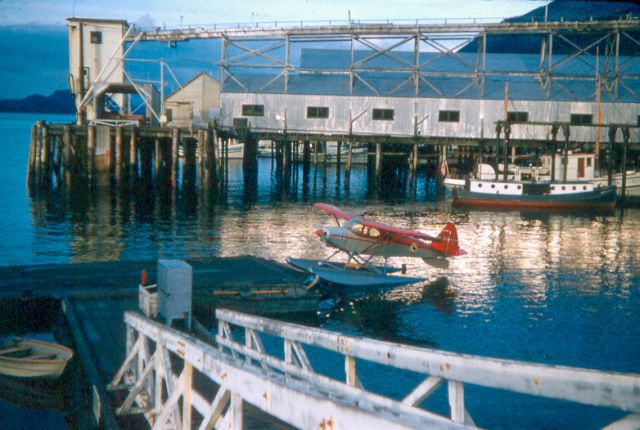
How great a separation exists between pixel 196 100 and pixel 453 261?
48.9 m

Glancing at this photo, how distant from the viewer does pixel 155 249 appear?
30.3 meters

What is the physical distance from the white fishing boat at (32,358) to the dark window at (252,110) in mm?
46572

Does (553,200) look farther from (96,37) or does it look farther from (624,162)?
(96,37)

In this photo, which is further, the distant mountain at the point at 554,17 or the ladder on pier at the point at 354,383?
the distant mountain at the point at 554,17

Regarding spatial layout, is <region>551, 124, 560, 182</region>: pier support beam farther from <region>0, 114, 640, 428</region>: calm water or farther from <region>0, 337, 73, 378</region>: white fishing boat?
<region>0, 337, 73, 378</region>: white fishing boat

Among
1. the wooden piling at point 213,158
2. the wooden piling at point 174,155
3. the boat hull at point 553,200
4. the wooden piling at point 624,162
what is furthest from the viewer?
the wooden piling at point 213,158

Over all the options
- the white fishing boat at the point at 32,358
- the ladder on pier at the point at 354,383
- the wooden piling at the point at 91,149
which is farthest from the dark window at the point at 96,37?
the ladder on pier at the point at 354,383

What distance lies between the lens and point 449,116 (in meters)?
57.3

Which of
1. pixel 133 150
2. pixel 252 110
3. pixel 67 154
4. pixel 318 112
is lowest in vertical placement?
pixel 67 154

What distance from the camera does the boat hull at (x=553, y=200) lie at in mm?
48812

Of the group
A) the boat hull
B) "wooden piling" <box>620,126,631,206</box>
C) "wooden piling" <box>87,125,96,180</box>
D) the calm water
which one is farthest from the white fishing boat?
"wooden piling" <box>620,126,631,206</box>

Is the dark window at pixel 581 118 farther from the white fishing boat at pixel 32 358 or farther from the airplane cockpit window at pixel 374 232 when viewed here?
the white fishing boat at pixel 32 358

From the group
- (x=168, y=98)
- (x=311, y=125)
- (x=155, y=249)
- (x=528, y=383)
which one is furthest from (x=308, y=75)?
(x=528, y=383)

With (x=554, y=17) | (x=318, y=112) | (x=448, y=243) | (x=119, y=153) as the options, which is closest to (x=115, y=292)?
(x=448, y=243)
